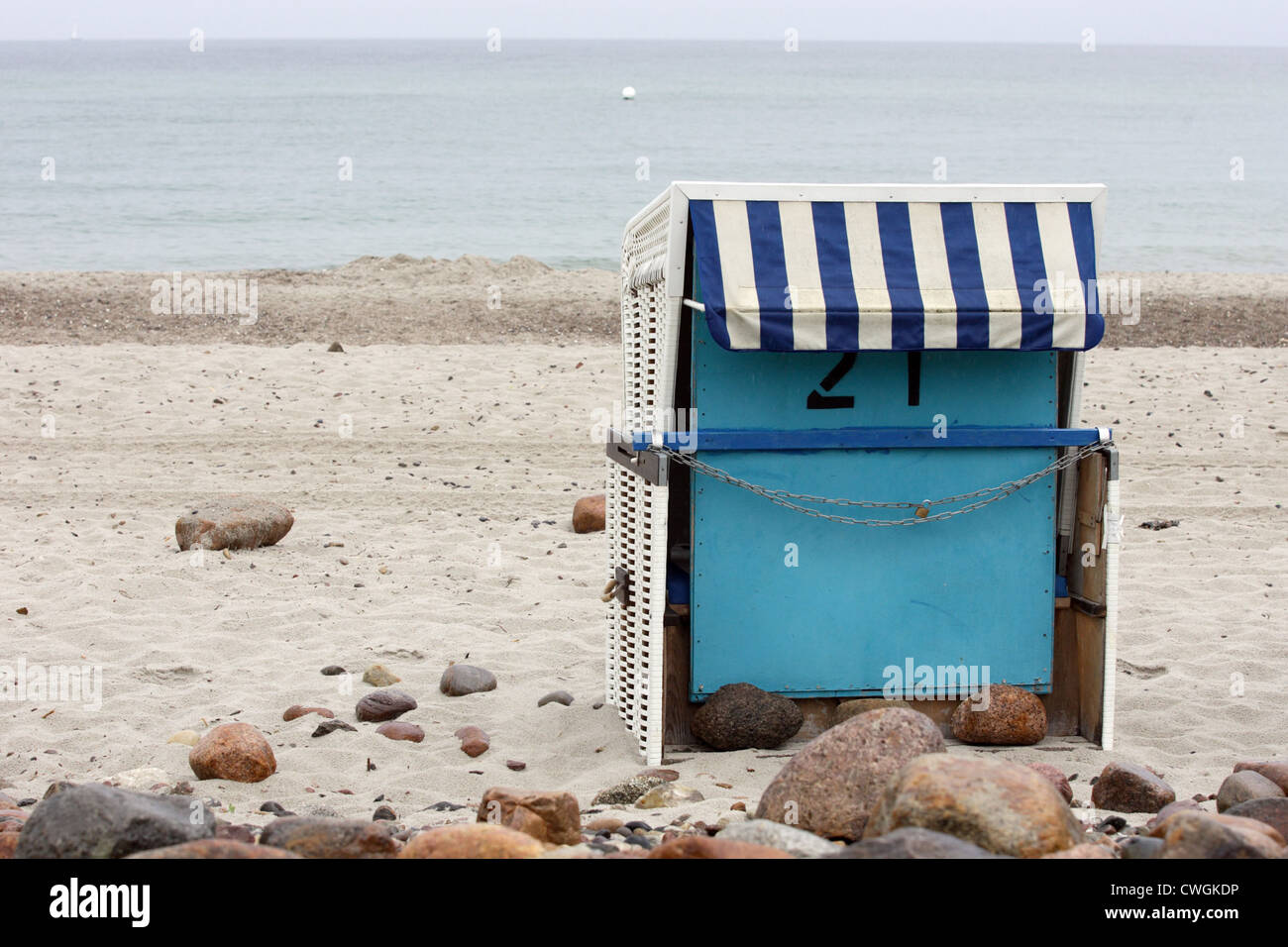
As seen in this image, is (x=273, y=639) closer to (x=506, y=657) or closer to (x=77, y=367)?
(x=506, y=657)

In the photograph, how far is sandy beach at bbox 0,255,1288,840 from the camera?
5.18 m

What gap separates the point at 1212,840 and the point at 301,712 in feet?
12.5

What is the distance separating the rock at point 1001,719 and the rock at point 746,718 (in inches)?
27.2

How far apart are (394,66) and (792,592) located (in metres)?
142

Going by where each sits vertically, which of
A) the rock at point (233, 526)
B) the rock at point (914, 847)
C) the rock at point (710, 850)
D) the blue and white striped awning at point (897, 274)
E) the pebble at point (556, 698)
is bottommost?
the pebble at point (556, 698)

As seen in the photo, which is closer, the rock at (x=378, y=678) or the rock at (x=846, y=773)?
the rock at (x=846, y=773)

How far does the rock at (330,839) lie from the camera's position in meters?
3.25

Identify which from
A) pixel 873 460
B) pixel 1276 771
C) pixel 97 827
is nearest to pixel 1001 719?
pixel 1276 771

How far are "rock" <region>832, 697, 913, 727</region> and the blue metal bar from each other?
1.03 m

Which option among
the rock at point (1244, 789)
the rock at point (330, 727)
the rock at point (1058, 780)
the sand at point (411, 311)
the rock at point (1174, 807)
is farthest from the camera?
the sand at point (411, 311)

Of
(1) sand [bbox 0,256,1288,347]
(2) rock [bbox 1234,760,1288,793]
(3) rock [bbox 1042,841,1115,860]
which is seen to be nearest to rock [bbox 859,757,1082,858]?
(3) rock [bbox 1042,841,1115,860]

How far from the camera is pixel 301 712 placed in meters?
5.58

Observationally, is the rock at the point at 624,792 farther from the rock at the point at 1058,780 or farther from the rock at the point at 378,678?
the rock at the point at 378,678

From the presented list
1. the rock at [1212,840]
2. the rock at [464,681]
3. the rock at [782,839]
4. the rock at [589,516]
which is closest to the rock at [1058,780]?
the rock at [1212,840]
